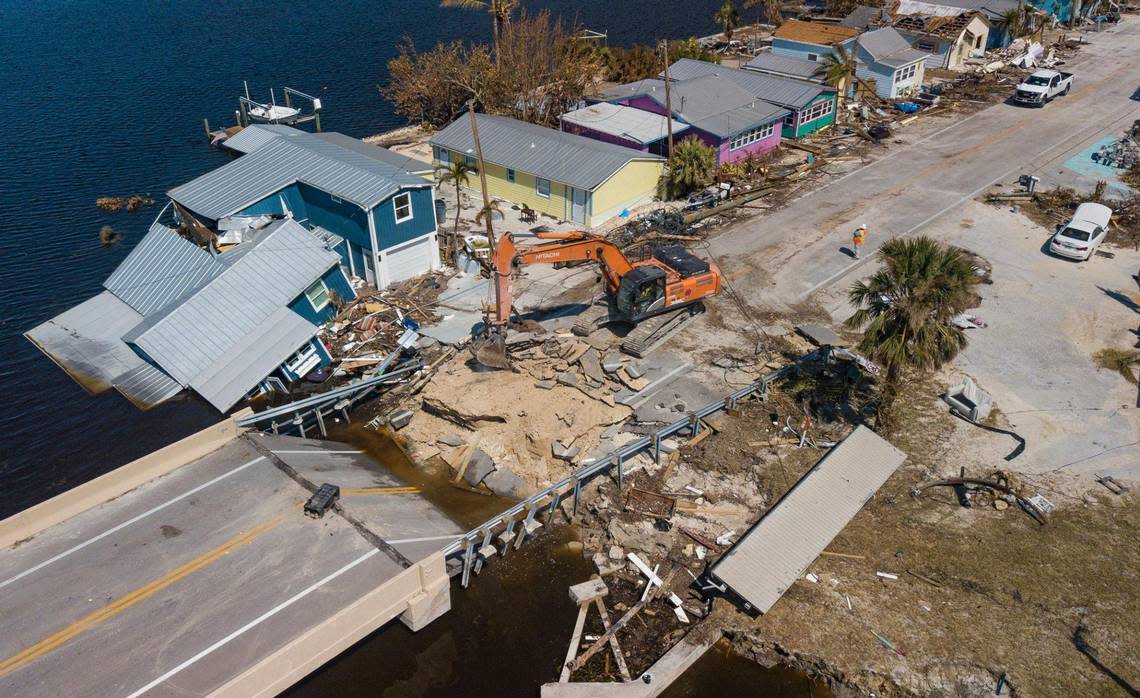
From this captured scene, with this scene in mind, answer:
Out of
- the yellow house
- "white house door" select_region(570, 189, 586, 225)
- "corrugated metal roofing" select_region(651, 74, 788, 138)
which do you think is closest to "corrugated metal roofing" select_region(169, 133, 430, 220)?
the yellow house

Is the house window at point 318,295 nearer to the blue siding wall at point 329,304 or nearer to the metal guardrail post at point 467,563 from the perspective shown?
the blue siding wall at point 329,304

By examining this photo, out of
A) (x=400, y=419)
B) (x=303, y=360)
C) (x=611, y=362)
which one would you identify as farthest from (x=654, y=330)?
(x=303, y=360)

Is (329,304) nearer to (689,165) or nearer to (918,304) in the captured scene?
(689,165)

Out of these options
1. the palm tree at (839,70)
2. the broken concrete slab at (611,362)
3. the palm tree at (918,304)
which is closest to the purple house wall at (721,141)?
the palm tree at (839,70)

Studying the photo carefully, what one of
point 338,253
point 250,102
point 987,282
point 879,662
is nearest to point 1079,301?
point 987,282

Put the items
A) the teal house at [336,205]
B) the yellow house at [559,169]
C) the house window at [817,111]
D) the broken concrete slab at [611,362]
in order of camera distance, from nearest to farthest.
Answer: the broken concrete slab at [611,362]
the teal house at [336,205]
the yellow house at [559,169]
the house window at [817,111]
